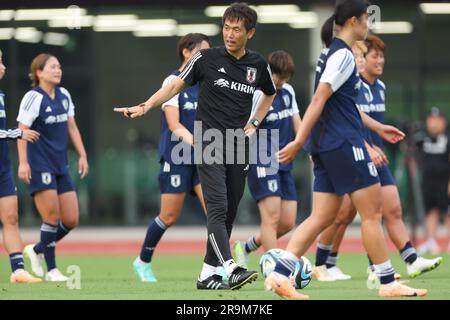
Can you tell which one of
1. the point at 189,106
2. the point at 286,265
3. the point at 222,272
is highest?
the point at 189,106

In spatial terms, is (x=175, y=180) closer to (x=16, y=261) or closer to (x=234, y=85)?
(x=16, y=261)

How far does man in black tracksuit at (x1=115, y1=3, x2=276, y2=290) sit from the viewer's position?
30.2 feet

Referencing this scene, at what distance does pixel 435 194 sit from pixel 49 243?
27.4 ft

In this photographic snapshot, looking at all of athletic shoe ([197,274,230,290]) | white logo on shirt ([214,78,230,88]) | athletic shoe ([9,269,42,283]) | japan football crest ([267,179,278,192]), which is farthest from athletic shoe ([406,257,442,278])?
athletic shoe ([9,269,42,283])

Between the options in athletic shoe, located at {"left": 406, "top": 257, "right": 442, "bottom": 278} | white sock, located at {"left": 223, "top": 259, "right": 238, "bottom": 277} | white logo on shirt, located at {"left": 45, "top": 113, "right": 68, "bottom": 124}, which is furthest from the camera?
white logo on shirt, located at {"left": 45, "top": 113, "right": 68, "bottom": 124}

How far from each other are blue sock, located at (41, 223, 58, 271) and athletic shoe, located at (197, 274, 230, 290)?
9.28 ft

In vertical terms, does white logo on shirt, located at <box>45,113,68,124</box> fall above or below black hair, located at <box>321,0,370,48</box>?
below

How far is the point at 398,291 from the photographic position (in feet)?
27.7

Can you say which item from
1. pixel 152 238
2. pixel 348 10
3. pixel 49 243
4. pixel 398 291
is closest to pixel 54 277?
pixel 49 243

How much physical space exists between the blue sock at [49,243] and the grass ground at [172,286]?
0.40 metres

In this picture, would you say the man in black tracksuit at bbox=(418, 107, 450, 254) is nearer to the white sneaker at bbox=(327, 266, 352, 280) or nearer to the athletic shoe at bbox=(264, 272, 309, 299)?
the white sneaker at bbox=(327, 266, 352, 280)

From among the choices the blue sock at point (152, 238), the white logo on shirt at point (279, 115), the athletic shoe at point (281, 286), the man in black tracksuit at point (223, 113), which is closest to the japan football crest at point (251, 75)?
the man in black tracksuit at point (223, 113)

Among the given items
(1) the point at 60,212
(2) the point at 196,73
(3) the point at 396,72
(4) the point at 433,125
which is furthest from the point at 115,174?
(2) the point at 196,73

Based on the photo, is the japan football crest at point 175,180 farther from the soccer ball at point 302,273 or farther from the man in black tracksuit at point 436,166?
the man in black tracksuit at point 436,166
